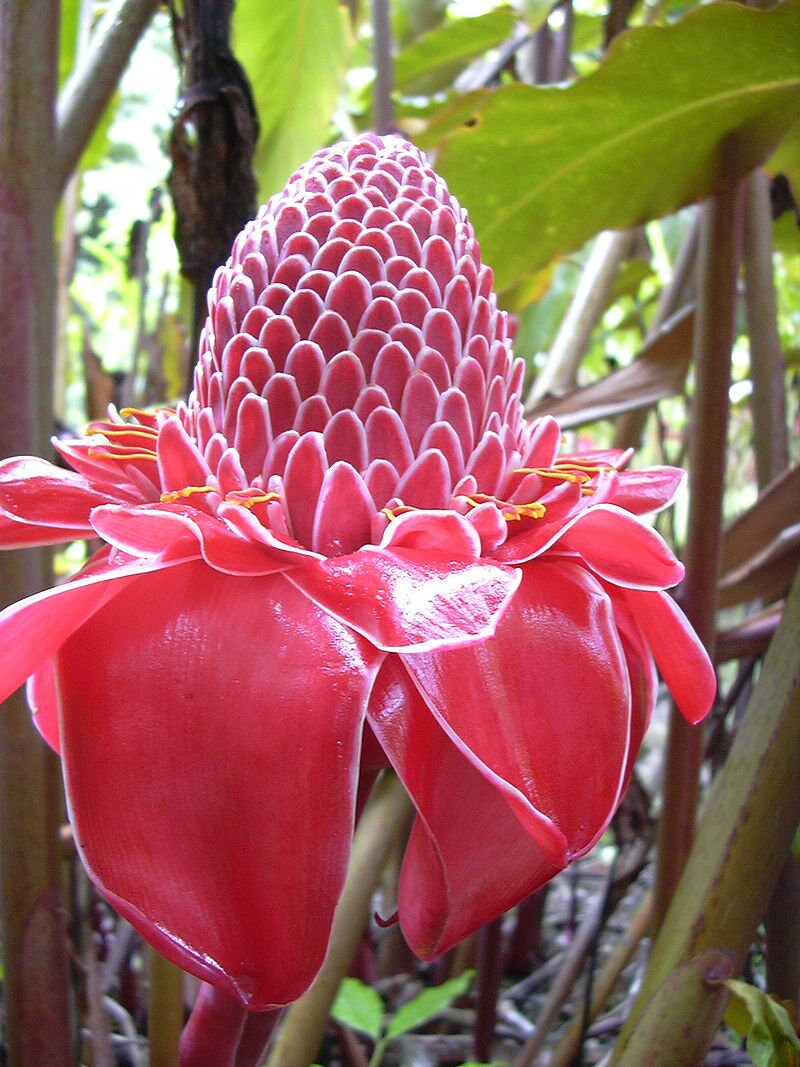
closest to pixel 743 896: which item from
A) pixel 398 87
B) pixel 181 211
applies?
pixel 181 211

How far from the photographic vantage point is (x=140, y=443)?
16.7 inches

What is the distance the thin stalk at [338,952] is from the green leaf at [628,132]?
1.65 feet

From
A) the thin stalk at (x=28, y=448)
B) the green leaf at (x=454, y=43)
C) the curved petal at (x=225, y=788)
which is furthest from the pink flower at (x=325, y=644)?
the green leaf at (x=454, y=43)

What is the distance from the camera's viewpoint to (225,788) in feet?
0.89

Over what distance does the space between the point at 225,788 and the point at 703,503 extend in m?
0.47

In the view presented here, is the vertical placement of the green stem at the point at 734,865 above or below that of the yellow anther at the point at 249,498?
below

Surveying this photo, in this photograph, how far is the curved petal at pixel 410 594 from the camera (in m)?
0.27

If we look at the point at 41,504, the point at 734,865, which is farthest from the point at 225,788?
the point at 734,865

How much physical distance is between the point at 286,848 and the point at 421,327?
9.6 inches

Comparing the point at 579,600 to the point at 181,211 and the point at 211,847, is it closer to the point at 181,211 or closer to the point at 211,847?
the point at 211,847

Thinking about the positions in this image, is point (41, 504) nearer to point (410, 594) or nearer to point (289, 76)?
point (410, 594)

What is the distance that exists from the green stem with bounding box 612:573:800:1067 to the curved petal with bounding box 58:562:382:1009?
9.2 inches

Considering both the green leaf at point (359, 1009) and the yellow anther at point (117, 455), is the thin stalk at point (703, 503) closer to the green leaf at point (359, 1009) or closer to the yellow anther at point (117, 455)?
the green leaf at point (359, 1009)

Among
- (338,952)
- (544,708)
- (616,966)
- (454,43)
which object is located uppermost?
(454,43)
